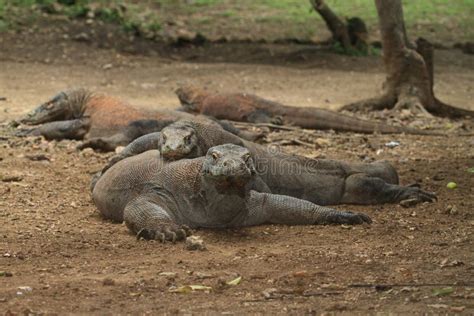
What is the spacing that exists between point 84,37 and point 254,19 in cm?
292

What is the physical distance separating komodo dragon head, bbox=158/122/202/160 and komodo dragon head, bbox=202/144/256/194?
1.43 ft

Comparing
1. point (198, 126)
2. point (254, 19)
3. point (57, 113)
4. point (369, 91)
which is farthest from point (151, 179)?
point (254, 19)

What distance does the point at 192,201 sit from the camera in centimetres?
530

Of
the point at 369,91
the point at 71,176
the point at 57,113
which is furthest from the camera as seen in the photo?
the point at 369,91

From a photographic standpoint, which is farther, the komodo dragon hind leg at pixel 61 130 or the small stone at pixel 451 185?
the komodo dragon hind leg at pixel 61 130

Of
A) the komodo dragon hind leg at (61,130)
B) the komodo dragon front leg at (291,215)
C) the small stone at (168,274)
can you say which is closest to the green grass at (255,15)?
the komodo dragon hind leg at (61,130)

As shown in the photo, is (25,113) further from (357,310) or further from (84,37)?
(357,310)

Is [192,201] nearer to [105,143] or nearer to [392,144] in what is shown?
[105,143]

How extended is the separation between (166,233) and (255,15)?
1118cm

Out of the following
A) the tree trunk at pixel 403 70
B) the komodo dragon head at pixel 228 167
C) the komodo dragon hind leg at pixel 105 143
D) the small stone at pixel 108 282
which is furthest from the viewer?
the tree trunk at pixel 403 70

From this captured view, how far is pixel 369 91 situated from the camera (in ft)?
38.0

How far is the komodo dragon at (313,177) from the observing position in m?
5.89

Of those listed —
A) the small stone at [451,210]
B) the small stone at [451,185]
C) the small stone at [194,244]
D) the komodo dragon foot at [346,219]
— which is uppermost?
the small stone at [194,244]

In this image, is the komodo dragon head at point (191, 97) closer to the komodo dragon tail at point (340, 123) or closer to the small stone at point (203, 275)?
the komodo dragon tail at point (340, 123)
